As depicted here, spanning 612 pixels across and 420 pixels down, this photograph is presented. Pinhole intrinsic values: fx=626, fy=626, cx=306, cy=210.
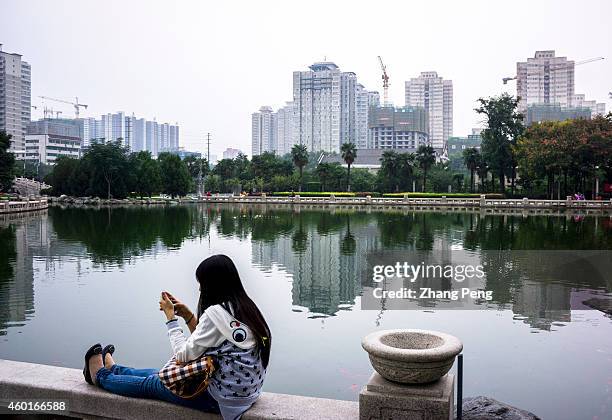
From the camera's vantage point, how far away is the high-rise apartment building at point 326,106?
13938cm

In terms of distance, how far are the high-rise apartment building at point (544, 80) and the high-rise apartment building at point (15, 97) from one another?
4500 inches

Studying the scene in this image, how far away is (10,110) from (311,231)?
13379 centimetres

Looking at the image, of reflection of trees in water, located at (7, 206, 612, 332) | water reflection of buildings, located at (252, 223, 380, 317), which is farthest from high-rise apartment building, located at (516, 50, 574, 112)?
water reflection of buildings, located at (252, 223, 380, 317)

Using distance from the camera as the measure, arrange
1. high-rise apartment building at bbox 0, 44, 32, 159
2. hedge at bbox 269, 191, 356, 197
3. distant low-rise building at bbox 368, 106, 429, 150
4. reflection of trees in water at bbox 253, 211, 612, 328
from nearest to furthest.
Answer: reflection of trees in water at bbox 253, 211, 612, 328, hedge at bbox 269, 191, 356, 197, distant low-rise building at bbox 368, 106, 429, 150, high-rise apartment building at bbox 0, 44, 32, 159

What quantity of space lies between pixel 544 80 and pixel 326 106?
5220 centimetres

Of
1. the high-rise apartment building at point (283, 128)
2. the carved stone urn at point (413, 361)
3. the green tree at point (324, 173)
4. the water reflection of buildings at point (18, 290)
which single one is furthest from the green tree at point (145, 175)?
the high-rise apartment building at point (283, 128)

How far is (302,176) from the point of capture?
253ft

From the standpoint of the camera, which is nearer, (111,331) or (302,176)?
(111,331)

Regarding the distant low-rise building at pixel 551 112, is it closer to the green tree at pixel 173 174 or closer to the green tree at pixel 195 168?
the green tree at pixel 195 168

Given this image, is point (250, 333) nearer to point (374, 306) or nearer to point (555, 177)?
point (374, 306)

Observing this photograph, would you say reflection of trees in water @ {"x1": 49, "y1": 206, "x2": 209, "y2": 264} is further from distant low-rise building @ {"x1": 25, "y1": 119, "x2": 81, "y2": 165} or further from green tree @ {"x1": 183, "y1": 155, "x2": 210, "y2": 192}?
distant low-rise building @ {"x1": 25, "y1": 119, "x2": 81, "y2": 165}

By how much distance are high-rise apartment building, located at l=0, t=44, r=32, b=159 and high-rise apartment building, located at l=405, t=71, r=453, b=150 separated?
96754 mm

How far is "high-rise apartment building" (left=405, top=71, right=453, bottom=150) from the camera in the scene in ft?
553

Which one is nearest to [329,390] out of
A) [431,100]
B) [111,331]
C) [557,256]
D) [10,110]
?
[111,331]
